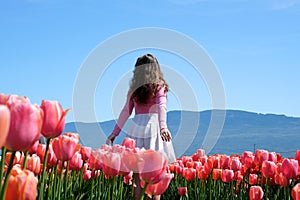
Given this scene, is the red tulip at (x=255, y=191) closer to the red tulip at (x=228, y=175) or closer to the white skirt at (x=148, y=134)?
the red tulip at (x=228, y=175)

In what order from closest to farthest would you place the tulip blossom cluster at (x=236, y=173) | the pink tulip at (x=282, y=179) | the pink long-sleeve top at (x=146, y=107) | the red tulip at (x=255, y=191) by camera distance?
1. the red tulip at (x=255, y=191)
2. the pink tulip at (x=282, y=179)
3. the tulip blossom cluster at (x=236, y=173)
4. the pink long-sleeve top at (x=146, y=107)


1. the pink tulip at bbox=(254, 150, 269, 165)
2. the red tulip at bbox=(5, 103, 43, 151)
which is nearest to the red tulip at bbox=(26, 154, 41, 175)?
the red tulip at bbox=(5, 103, 43, 151)

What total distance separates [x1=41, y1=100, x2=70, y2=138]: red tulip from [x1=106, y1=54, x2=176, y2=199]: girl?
4.38m

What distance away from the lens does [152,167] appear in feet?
6.91

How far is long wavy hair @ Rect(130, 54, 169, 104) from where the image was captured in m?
6.60

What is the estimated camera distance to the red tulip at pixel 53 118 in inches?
78.0

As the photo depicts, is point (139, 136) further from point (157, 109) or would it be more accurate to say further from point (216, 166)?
point (216, 166)

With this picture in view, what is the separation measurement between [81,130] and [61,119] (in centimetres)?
130

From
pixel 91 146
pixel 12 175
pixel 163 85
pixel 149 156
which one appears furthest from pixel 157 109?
pixel 12 175

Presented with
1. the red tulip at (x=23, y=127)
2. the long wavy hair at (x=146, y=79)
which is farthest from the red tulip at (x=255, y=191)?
the long wavy hair at (x=146, y=79)

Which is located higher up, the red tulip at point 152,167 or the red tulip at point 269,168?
the red tulip at point 269,168

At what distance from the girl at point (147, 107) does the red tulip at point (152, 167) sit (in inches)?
166

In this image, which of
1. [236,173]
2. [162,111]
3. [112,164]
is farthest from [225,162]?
[112,164]

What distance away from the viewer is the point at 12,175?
1499mm
